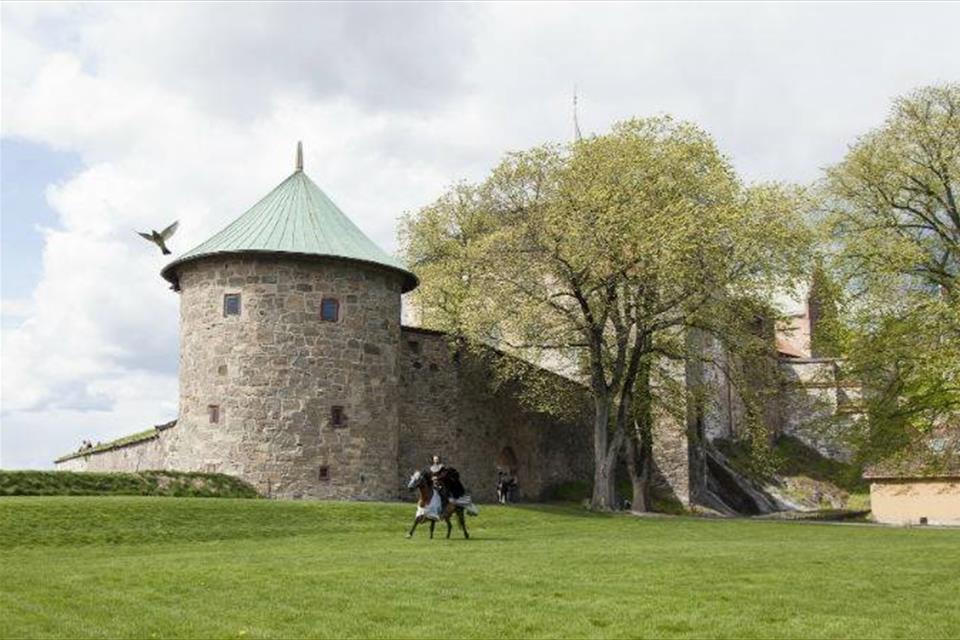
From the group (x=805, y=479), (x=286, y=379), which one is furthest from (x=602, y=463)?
(x=805, y=479)

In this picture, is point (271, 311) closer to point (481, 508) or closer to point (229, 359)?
point (229, 359)

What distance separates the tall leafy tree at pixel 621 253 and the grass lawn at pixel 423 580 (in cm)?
1003

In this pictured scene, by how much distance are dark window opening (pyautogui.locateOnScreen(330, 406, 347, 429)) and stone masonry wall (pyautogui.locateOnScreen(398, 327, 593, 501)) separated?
165 inches

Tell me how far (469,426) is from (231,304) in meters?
10.1

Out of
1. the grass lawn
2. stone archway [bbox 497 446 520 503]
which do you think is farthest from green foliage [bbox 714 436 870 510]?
the grass lawn

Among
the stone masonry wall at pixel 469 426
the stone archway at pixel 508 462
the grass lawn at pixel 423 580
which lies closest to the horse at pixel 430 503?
the grass lawn at pixel 423 580

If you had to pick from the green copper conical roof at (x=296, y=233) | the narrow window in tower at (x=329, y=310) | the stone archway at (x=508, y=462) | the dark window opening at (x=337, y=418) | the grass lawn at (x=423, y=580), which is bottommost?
the grass lawn at (x=423, y=580)

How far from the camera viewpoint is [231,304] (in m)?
32.6

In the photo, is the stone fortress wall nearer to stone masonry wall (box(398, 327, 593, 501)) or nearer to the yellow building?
stone masonry wall (box(398, 327, 593, 501))

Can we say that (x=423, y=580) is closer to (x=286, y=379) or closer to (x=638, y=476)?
(x=286, y=379)

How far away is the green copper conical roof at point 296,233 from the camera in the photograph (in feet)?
107

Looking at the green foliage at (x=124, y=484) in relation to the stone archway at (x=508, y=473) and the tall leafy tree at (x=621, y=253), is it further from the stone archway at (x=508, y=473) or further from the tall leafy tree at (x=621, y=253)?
the stone archway at (x=508, y=473)

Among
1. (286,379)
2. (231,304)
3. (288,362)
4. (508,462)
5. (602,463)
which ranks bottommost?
(602,463)

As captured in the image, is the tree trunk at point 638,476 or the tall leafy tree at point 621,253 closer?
the tall leafy tree at point 621,253
